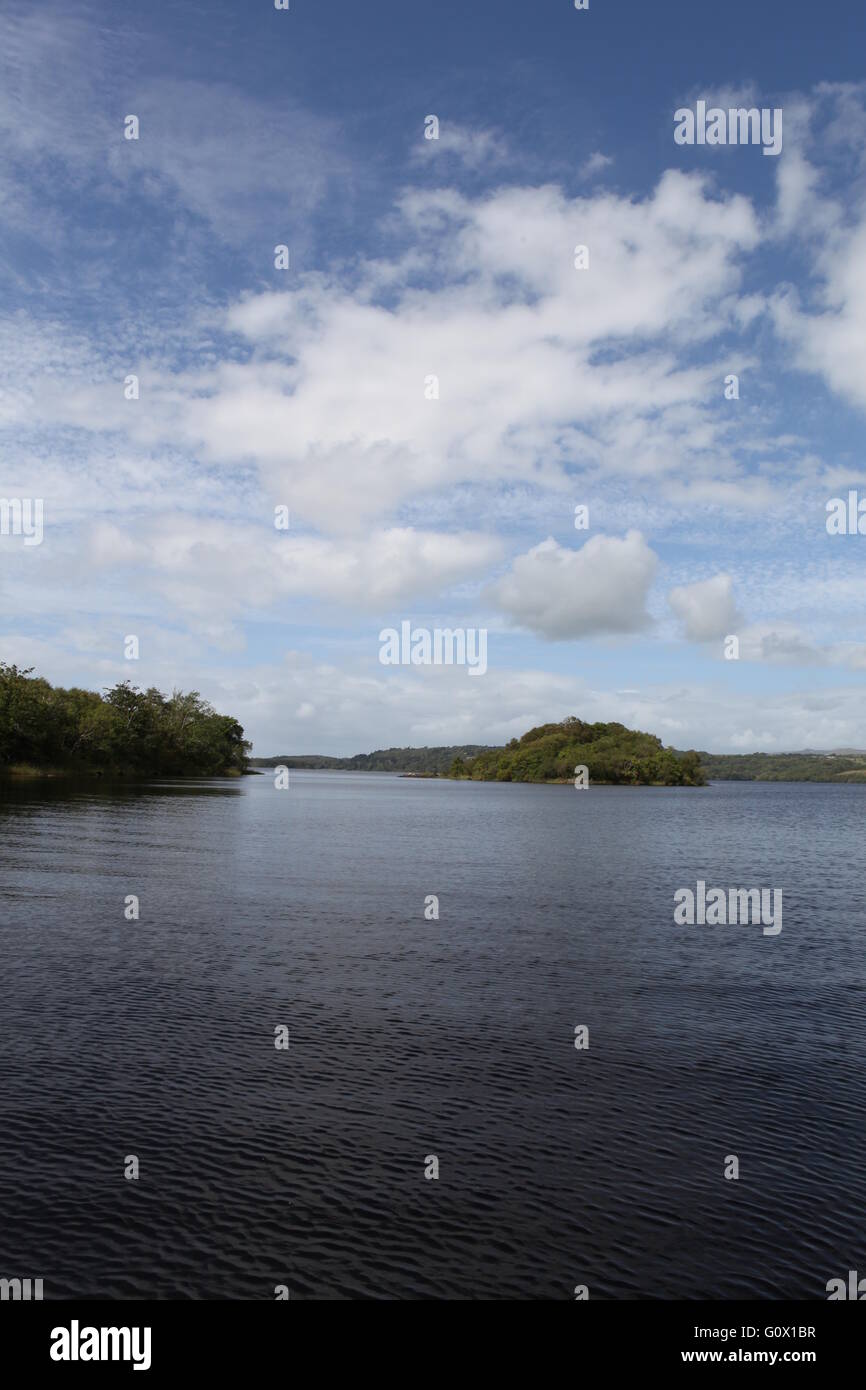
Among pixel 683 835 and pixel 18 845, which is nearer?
pixel 18 845

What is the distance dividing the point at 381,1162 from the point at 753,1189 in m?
8.00

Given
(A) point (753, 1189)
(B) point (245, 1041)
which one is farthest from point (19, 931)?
(A) point (753, 1189)

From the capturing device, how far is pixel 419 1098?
72.5 feet

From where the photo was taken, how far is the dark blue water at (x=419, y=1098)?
15.5 meters

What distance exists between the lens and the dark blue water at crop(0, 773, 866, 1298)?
15539mm

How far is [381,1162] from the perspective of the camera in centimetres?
1859

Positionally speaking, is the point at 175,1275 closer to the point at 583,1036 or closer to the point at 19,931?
the point at 583,1036

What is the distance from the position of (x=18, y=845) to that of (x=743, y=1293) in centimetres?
6282
